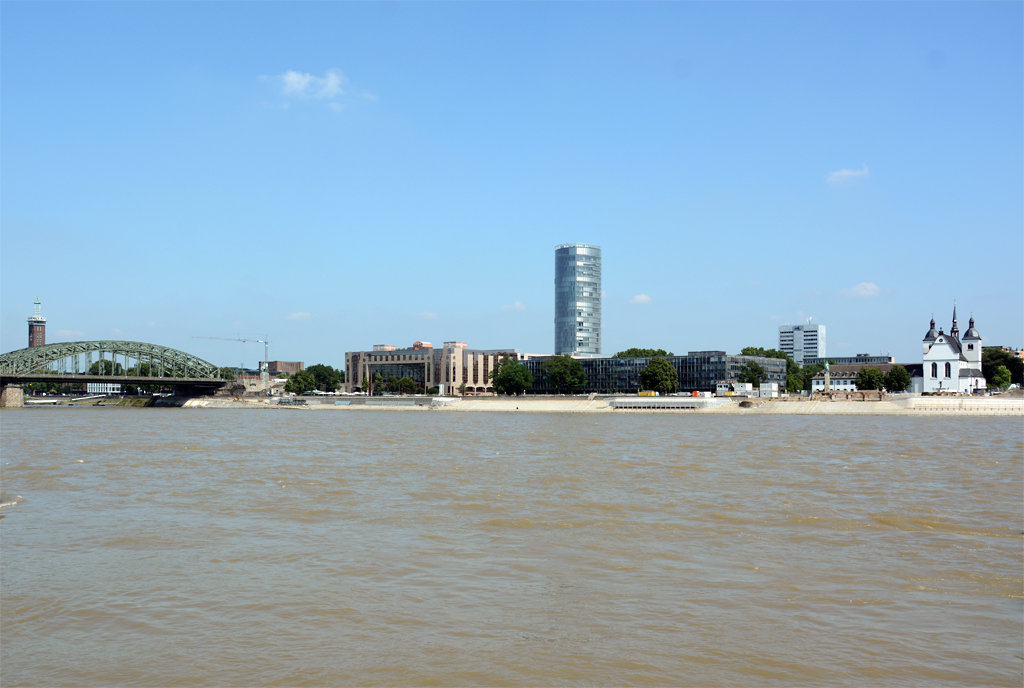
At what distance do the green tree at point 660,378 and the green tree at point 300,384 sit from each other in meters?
72.9

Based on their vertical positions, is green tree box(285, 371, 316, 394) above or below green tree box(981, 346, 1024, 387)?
below

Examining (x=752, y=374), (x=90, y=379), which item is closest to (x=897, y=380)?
(x=752, y=374)

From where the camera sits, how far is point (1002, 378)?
11775cm

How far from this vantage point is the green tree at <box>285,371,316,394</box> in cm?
15850

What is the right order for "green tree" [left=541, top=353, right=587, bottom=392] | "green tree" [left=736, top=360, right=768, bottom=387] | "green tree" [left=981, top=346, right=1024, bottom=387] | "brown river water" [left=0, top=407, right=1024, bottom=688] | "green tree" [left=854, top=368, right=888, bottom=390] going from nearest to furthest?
1. "brown river water" [left=0, top=407, right=1024, bottom=688]
2. "green tree" [left=981, top=346, right=1024, bottom=387]
3. "green tree" [left=854, top=368, right=888, bottom=390]
4. "green tree" [left=736, top=360, right=768, bottom=387]
5. "green tree" [left=541, top=353, right=587, bottom=392]

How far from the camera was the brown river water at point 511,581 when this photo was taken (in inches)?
289

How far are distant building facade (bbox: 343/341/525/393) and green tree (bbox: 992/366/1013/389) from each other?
8839 centimetres

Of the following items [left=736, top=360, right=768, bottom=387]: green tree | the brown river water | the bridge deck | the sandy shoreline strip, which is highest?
[left=736, top=360, right=768, bottom=387]: green tree

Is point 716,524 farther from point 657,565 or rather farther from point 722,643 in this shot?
point 722,643

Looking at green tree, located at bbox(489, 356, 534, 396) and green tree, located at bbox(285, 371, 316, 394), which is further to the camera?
green tree, located at bbox(285, 371, 316, 394)

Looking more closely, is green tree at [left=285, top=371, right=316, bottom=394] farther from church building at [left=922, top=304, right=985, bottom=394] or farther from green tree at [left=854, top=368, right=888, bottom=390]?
church building at [left=922, top=304, right=985, bottom=394]

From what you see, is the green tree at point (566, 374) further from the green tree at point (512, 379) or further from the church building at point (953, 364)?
the church building at point (953, 364)

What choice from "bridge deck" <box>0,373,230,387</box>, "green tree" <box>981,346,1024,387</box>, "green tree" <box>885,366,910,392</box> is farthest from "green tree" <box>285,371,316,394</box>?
"green tree" <box>981,346,1024,387</box>

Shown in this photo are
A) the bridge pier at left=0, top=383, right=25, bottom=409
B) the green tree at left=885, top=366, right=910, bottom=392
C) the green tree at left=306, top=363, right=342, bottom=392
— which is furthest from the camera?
the green tree at left=306, top=363, right=342, bottom=392
